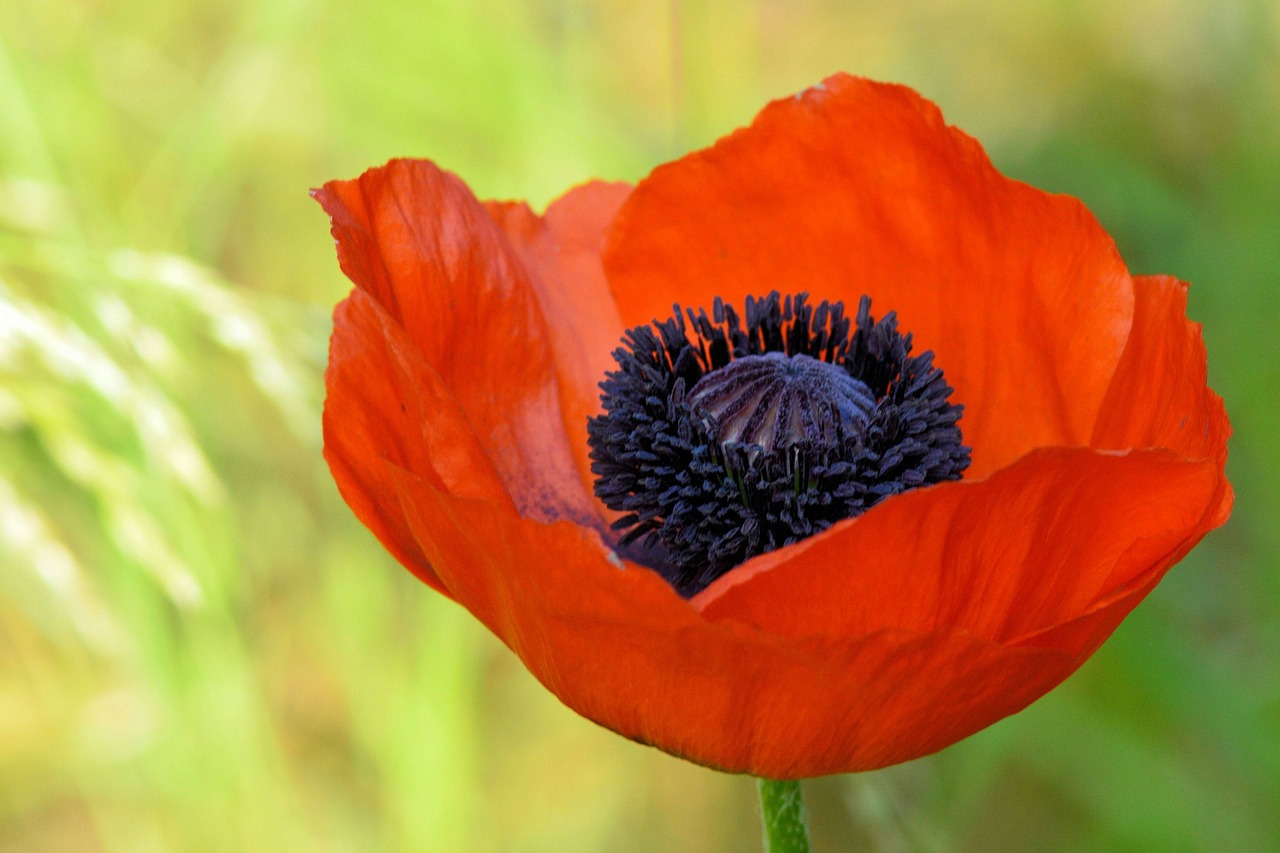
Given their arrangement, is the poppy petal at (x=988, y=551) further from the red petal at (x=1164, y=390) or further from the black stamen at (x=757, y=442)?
the black stamen at (x=757, y=442)

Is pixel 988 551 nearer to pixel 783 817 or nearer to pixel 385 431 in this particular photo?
pixel 783 817

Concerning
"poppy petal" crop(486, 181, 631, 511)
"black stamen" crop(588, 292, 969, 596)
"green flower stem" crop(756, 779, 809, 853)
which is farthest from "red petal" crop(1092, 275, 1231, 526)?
"poppy petal" crop(486, 181, 631, 511)

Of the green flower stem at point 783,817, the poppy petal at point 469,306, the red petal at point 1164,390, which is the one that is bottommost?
the green flower stem at point 783,817

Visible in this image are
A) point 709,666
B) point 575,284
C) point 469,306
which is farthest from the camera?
point 575,284

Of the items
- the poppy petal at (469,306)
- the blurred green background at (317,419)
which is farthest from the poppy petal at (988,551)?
the blurred green background at (317,419)

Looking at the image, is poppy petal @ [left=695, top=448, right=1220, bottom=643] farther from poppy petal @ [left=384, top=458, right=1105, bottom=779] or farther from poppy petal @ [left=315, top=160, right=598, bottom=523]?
poppy petal @ [left=315, top=160, right=598, bottom=523]

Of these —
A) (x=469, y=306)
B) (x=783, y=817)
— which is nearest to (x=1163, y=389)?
(x=783, y=817)

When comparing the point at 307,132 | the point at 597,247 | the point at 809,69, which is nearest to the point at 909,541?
the point at 597,247

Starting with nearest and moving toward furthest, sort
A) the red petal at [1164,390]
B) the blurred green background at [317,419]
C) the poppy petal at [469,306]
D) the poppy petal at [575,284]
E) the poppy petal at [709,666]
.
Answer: the poppy petal at [709,666]
the red petal at [1164,390]
the poppy petal at [469,306]
the poppy petal at [575,284]
the blurred green background at [317,419]
